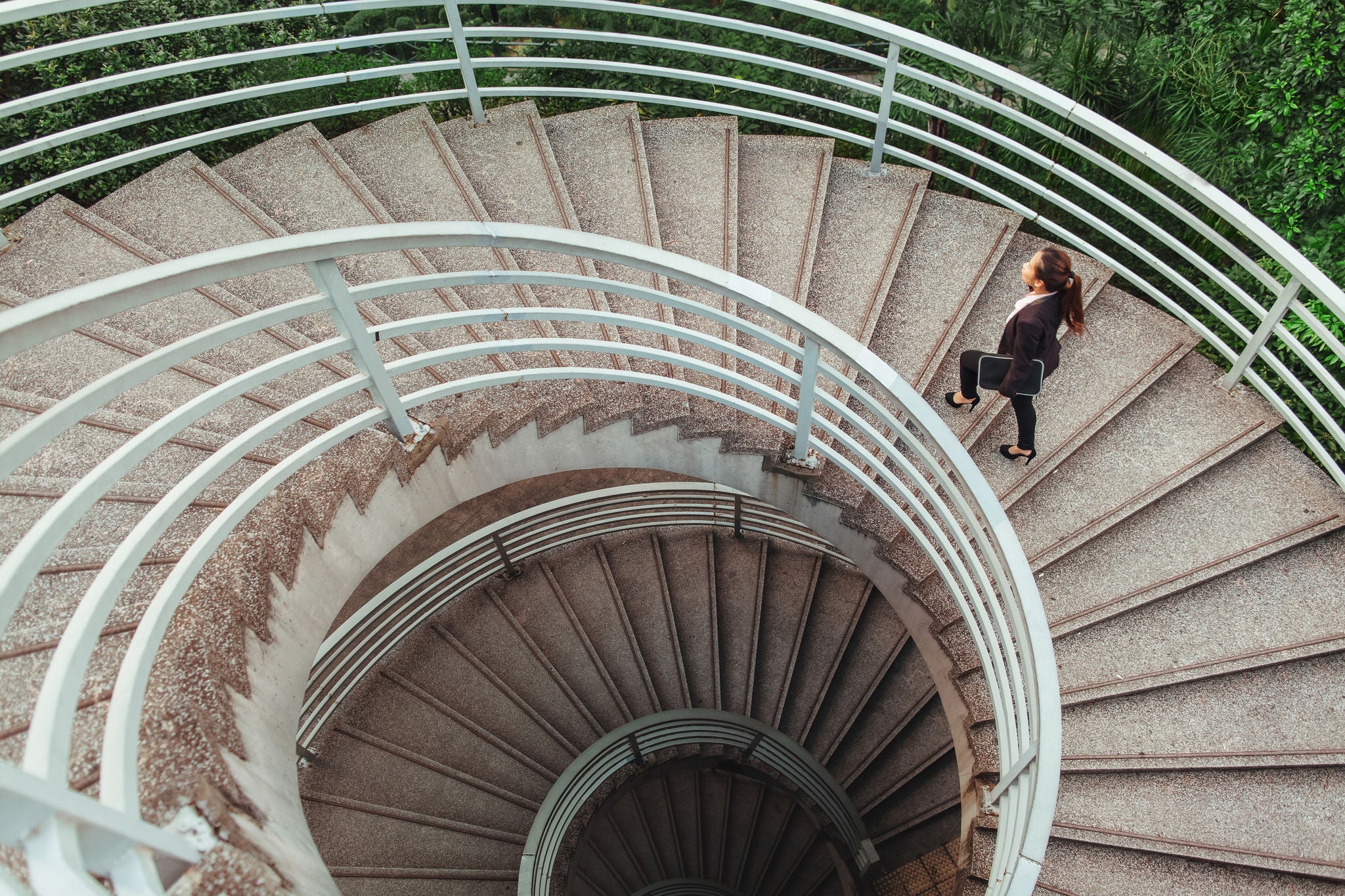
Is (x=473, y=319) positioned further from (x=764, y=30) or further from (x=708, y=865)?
(x=708, y=865)

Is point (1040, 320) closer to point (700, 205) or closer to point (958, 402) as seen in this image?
point (958, 402)

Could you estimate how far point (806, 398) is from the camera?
13.1 ft

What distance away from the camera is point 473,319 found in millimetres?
3896

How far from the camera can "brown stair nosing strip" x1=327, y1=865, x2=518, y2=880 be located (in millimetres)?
5988

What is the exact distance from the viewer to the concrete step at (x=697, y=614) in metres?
7.48

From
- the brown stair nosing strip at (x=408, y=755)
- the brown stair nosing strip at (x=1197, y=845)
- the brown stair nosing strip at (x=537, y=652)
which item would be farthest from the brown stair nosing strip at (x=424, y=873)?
the brown stair nosing strip at (x=1197, y=845)

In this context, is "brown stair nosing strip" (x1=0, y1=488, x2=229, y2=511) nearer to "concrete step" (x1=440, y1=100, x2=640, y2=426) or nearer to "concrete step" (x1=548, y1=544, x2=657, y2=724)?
"concrete step" (x1=440, y1=100, x2=640, y2=426)

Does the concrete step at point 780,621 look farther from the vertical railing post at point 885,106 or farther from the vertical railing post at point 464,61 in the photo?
the vertical railing post at point 464,61

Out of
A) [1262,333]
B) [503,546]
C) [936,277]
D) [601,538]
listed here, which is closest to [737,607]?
[601,538]

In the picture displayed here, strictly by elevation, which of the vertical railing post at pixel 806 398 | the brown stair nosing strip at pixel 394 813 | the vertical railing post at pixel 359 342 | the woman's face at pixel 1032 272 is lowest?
the brown stair nosing strip at pixel 394 813

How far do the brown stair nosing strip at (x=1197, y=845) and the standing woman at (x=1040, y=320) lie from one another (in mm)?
2013

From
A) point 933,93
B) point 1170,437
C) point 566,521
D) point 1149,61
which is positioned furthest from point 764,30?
point 566,521

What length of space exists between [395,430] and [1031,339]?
3156mm

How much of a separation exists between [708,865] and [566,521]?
4.29 meters
